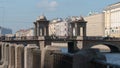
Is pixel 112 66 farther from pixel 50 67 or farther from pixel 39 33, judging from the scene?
pixel 39 33

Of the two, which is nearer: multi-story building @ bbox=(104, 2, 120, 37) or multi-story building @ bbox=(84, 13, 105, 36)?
multi-story building @ bbox=(104, 2, 120, 37)

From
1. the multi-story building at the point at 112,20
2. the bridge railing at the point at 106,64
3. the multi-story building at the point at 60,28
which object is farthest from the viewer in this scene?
the multi-story building at the point at 60,28

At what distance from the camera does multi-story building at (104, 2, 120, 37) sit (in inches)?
4788

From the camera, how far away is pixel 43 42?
70938 millimetres

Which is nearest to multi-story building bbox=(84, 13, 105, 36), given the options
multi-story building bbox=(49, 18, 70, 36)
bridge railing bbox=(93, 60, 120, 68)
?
multi-story building bbox=(49, 18, 70, 36)

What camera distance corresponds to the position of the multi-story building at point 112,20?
122 meters

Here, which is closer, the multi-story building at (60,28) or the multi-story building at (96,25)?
the multi-story building at (96,25)

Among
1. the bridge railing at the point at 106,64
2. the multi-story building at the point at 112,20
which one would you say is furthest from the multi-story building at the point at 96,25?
the bridge railing at the point at 106,64

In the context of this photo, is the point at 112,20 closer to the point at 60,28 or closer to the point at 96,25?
the point at 96,25

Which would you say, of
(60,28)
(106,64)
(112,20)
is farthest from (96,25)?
(106,64)

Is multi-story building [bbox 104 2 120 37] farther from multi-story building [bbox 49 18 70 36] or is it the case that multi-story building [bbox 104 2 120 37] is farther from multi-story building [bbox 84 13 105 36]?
A: multi-story building [bbox 49 18 70 36]

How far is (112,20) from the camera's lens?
127188 millimetres

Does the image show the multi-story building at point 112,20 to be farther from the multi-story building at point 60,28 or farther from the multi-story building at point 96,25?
the multi-story building at point 60,28

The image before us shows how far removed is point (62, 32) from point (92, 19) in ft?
109
